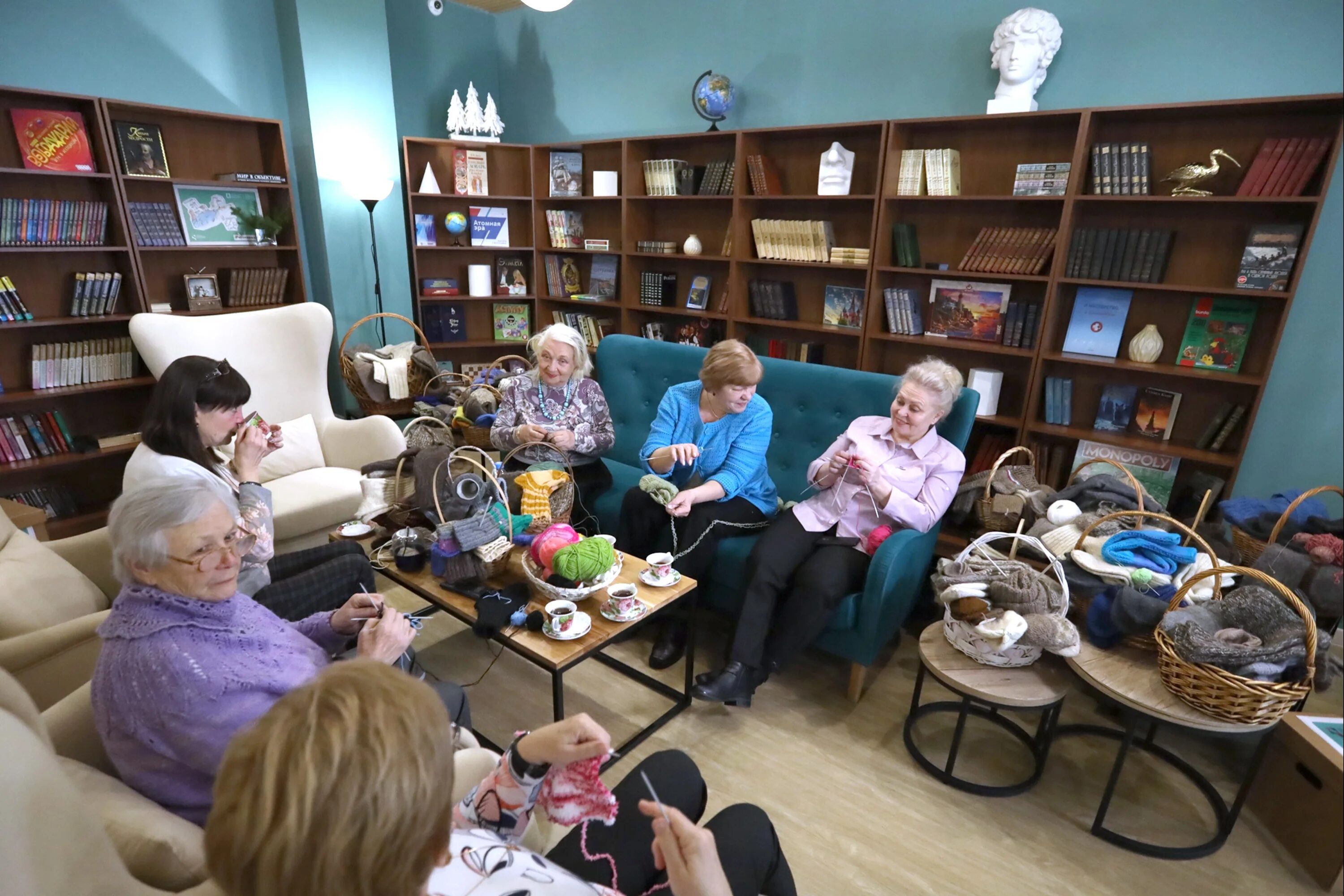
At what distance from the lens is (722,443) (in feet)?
7.77

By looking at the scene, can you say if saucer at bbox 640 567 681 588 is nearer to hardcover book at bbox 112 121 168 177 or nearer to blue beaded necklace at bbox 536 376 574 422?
blue beaded necklace at bbox 536 376 574 422

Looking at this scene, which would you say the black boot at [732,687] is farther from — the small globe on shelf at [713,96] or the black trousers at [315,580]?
the small globe on shelf at [713,96]

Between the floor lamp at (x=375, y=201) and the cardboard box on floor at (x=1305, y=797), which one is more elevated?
the floor lamp at (x=375, y=201)

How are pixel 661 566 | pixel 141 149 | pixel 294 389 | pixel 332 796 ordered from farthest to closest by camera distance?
pixel 141 149 → pixel 294 389 → pixel 661 566 → pixel 332 796

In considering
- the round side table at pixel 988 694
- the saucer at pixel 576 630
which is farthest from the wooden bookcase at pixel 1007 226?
the saucer at pixel 576 630

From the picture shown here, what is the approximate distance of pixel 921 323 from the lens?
317 centimetres

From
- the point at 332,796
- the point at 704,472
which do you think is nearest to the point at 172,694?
the point at 332,796

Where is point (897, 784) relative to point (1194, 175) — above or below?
below

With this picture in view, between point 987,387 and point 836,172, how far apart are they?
46.7 inches

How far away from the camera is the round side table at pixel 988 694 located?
166 centimetres

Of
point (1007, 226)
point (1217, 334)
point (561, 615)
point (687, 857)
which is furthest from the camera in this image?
point (1007, 226)

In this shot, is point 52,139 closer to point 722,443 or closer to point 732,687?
point 722,443

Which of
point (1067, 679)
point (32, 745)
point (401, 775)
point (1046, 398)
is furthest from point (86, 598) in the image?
point (1046, 398)

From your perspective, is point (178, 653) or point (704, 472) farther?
point (704, 472)
